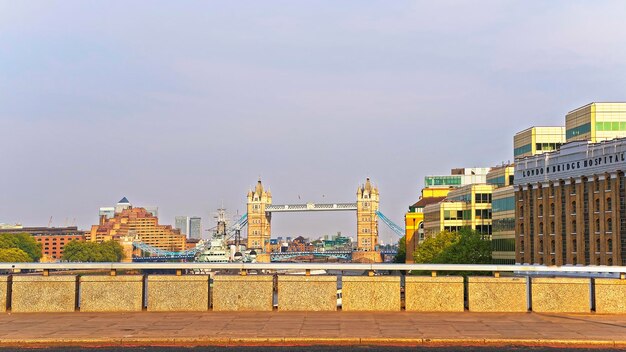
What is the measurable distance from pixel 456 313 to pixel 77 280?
9.59m

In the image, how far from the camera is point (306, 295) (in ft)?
77.5

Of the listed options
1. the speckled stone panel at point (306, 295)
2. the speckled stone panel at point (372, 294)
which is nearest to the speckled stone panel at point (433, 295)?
the speckled stone panel at point (372, 294)

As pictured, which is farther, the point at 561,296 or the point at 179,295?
the point at 179,295

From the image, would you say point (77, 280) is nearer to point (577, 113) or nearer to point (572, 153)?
point (572, 153)

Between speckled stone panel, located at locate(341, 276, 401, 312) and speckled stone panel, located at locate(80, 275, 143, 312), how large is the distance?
523 cm

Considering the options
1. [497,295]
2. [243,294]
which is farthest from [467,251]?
[243,294]

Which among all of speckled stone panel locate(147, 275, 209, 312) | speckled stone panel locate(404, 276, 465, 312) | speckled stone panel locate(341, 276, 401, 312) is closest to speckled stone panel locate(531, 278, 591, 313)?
speckled stone panel locate(404, 276, 465, 312)

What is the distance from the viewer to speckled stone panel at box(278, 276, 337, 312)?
929 inches

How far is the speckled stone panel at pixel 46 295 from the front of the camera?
23.8 m

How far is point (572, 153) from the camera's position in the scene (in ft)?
315

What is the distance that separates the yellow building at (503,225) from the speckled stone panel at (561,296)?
299ft

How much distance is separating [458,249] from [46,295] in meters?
97.2

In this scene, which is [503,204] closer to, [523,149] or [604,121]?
[523,149]

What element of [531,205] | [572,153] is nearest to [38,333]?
[572,153]
